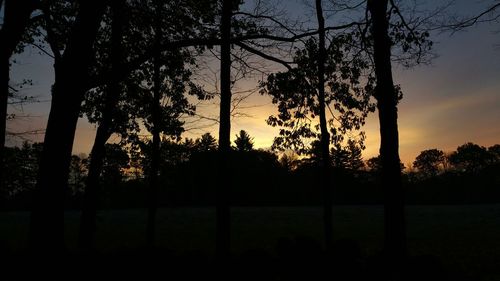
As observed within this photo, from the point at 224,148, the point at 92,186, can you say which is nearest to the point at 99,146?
the point at 92,186

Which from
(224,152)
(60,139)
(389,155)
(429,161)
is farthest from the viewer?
(429,161)

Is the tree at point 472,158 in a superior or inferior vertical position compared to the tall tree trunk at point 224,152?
superior

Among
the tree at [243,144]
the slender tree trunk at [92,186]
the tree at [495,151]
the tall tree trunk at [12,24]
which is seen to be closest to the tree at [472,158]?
the tree at [495,151]

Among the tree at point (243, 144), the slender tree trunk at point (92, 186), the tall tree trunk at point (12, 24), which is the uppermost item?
the tree at point (243, 144)

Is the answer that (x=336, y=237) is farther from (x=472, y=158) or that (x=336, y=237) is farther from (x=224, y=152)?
(x=472, y=158)

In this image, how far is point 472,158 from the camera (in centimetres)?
11994

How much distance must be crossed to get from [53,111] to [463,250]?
21623 mm

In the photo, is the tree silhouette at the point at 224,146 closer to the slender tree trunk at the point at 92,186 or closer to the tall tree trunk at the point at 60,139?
the tall tree trunk at the point at 60,139

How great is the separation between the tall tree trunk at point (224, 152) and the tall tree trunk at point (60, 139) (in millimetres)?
4317

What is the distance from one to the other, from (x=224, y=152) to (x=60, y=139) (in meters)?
5.11

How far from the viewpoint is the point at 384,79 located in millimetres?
11086

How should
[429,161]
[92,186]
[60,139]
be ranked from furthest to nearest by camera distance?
[429,161], [92,186], [60,139]

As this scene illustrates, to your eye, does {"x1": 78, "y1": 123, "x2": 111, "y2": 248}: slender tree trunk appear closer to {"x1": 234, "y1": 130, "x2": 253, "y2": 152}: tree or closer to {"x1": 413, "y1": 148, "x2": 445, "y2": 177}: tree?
{"x1": 234, "y1": 130, "x2": 253, "y2": 152}: tree

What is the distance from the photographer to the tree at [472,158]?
118 meters
